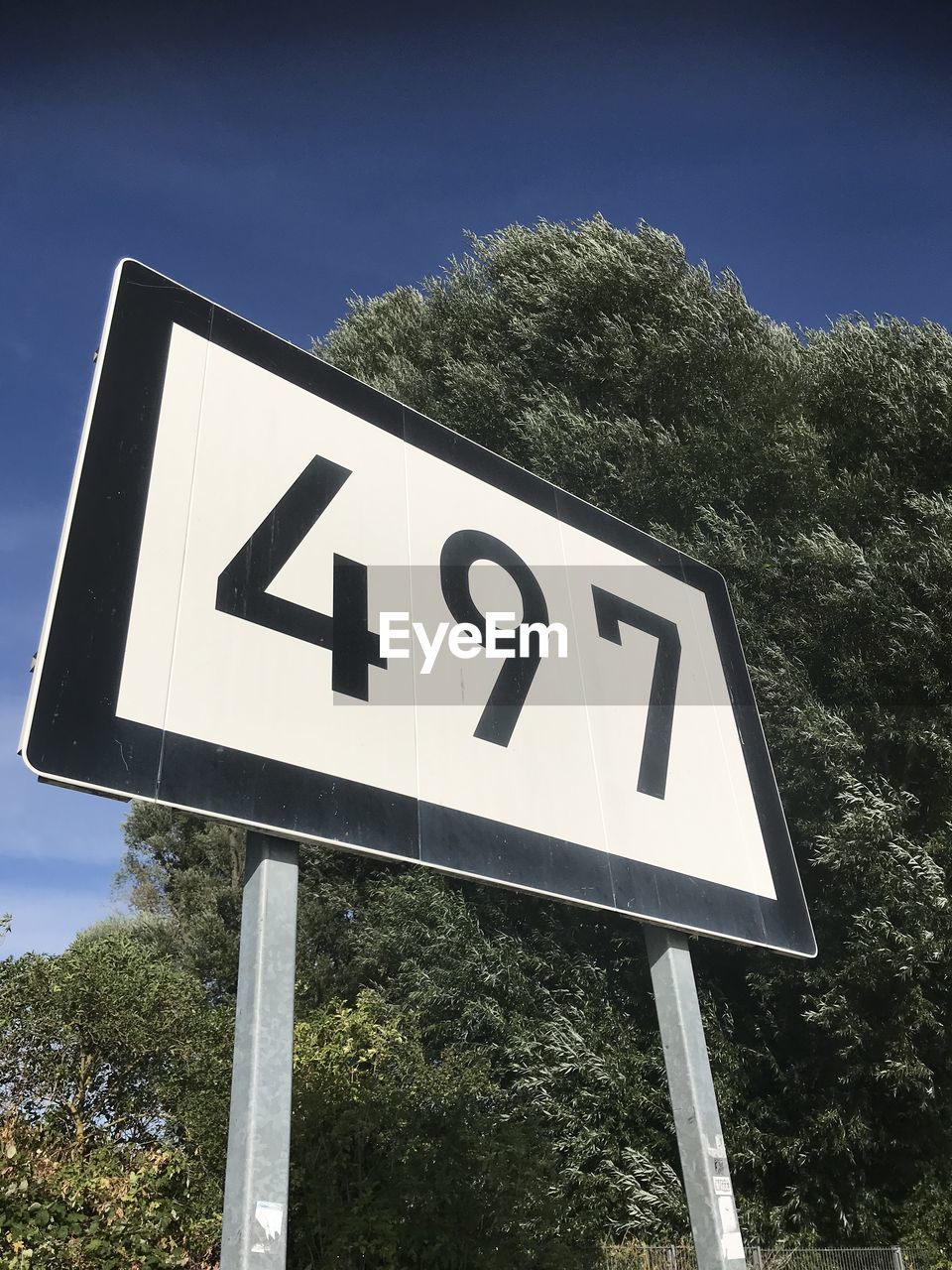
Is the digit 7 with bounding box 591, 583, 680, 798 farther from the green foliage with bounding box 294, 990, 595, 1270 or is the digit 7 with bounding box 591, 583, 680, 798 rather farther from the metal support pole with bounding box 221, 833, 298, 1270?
the green foliage with bounding box 294, 990, 595, 1270

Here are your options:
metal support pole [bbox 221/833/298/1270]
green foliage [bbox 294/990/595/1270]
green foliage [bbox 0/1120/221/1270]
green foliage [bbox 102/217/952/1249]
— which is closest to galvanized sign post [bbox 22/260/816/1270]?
metal support pole [bbox 221/833/298/1270]

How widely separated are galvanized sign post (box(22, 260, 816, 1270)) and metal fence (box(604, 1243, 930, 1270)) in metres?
7.68

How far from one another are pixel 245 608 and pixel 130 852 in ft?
74.8

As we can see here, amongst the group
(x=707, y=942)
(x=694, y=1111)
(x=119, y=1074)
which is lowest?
(x=694, y=1111)

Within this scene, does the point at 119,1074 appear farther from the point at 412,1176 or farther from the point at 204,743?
the point at 204,743

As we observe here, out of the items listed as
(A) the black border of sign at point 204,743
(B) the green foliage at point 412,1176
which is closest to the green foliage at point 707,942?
(B) the green foliage at point 412,1176

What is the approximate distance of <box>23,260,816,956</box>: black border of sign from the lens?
268 centimetres

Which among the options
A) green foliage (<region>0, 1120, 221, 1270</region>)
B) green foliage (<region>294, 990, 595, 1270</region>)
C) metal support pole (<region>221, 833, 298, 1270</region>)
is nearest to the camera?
metal support pole (<region>221, 833, 298, 1270</region>)

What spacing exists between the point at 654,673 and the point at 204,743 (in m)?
2.66

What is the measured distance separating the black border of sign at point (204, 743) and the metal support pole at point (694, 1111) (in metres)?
0.23

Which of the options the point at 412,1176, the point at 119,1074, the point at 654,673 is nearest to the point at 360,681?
the point at 654,673

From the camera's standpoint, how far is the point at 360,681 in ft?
11.3

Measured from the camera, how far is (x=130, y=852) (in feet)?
78.6

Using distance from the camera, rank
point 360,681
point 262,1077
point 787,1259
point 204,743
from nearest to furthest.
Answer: point 262,1077 < point 204,743 < point 360,681 < point 787,1259
